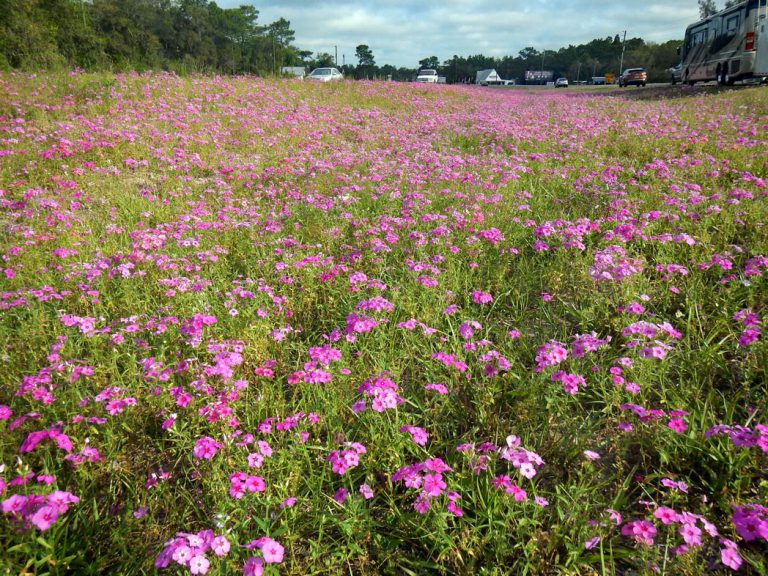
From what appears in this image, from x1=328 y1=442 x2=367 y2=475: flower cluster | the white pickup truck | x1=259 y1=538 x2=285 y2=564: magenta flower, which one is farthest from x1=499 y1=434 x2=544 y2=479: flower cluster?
the white pickup truck

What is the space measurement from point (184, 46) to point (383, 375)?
198 feet

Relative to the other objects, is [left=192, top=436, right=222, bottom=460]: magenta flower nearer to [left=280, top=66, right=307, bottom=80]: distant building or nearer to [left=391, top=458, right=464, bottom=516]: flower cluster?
[left=391, top=458, right=464, bottom=516]: flower cluster

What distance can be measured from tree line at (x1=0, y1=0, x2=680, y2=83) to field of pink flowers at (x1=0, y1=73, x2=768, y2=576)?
13.9 meters

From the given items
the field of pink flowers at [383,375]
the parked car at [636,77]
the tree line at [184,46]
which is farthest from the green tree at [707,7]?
the field of pink flowers at [383,375]

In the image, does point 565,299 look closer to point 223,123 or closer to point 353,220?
point 353,220

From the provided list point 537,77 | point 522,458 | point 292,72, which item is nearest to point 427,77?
point 292,72

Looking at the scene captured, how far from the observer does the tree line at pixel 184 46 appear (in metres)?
16.8

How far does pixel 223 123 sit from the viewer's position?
10.1m

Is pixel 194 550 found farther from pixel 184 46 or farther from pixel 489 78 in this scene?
pixel 489 78

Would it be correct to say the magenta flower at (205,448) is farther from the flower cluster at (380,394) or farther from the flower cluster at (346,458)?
the flower cluster at (380,394)

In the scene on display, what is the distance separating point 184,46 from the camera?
→ 1976 inches

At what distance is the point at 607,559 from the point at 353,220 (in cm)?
404

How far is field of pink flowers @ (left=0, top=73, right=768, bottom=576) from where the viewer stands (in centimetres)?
Answer: 184

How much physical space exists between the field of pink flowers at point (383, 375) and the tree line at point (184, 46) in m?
13.9
